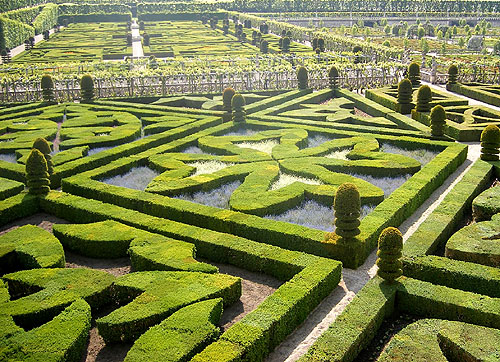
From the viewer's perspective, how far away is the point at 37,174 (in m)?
16.4

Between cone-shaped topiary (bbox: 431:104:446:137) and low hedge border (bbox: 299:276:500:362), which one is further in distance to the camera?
cone-shaped topiary (bbox: 431:104:446:137)

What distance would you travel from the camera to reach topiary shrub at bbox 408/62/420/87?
29.7 meters

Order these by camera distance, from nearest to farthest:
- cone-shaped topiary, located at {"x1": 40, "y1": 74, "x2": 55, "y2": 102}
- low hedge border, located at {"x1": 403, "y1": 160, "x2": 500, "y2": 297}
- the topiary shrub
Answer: low hedge border, located at {"x1": 403, "y1": 160, "x2": 500, "y2": 297} → the topiary shrub → cone-shaped topiary, located at {"x1": 40, "y1": 74, "x2": 55, "y2": 102}

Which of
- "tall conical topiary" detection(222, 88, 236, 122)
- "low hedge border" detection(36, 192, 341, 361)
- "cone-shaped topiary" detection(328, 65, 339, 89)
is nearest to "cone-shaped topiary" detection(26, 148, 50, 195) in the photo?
"low hedge border" detection(36, 192, 341, 361)

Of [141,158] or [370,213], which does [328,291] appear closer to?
[370,213]

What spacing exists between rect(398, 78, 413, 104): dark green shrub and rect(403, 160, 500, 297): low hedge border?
11330 millimetres

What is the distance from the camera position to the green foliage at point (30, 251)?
12.4 m

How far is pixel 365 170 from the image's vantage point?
58.5ft

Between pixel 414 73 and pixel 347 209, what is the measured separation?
67.7 ft

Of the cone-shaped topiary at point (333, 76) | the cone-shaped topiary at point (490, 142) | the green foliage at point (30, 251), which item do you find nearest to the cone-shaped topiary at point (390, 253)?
the green foliage at point (30, 251)

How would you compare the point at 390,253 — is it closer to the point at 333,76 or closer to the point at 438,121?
the point at 438,121

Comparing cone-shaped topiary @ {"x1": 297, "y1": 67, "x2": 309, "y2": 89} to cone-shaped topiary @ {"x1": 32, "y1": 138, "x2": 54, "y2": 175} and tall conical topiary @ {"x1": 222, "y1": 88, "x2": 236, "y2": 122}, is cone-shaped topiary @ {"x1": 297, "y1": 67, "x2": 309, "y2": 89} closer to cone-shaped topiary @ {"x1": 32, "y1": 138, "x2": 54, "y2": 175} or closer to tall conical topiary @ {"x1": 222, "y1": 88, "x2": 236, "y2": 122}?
tall conical topiary @ {"x1": 222, "y1": 88, "x2": 236, "y2": 122}

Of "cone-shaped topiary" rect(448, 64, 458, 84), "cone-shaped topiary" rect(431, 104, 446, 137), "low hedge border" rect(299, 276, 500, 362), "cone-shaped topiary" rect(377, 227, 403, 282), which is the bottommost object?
"low hedge border" rect(299, 276, 500, 362)

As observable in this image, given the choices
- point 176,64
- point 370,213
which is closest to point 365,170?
point 370,213
